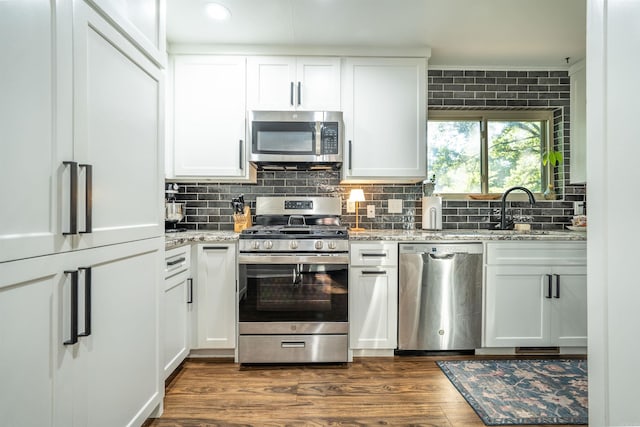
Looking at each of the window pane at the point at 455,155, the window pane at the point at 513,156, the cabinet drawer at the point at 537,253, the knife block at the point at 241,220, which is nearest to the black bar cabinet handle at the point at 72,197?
the knife block at the point at 241,220

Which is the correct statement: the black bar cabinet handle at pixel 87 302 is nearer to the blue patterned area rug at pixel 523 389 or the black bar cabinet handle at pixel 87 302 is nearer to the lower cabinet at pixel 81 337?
the lower cabinet at pixel 81 337

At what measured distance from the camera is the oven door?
233cm

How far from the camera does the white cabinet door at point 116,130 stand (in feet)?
3.67

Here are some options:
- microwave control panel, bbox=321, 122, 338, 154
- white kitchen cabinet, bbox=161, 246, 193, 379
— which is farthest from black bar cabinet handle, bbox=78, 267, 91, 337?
microwave control panel, bbox=321, 122, 338, 154

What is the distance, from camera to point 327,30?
2.49 metres

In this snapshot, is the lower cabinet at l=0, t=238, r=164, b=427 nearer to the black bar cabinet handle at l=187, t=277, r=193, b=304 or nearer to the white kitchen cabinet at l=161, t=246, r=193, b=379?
the white kitchen cabinet at l=161, t=246, r=193, b=379

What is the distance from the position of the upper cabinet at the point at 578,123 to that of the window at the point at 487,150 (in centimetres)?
19

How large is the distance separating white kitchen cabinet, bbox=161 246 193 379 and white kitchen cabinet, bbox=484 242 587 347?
2154 millimetres
